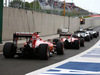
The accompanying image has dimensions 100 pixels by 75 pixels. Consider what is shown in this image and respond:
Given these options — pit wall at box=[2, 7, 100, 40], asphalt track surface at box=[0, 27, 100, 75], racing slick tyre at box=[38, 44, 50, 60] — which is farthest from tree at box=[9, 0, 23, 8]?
asphalt track surface at box=[0, 27, 100, 75]

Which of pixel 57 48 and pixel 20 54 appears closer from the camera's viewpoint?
pixel 20 54

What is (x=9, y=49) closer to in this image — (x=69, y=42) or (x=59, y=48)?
(x=59, y=48)

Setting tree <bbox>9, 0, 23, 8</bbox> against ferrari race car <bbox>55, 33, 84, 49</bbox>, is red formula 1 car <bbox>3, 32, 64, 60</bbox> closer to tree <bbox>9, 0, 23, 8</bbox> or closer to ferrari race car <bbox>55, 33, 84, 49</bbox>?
ferrari race car <bbox>55, 33, 84, 49</bbox>

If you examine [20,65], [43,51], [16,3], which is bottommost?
[20,65]

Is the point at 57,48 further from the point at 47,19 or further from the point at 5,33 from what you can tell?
the point at 47,19

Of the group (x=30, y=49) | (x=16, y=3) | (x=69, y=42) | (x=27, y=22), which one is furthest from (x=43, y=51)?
(x=27, y=22)

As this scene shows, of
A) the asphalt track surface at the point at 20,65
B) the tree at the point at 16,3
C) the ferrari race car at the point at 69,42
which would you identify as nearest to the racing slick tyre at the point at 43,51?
the asphalt track surface at the point at 20,65

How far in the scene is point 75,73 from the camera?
821cm

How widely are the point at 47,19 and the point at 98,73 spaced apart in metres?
26.4

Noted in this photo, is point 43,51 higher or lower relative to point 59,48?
higher

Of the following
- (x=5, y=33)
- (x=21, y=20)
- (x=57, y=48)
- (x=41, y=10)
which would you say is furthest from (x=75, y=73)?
(x=41, y=10)

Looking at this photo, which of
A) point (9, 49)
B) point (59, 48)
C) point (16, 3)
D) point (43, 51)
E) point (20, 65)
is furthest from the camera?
point (16, 3)

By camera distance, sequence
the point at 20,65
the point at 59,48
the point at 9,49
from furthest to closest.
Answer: the point at 59,48
the point at 9,49
the point at 20,65

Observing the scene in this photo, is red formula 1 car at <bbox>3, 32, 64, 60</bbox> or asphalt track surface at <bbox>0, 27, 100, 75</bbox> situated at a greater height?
red formula 1 car at <bbox>3, 32, 64, 60</bbox>
